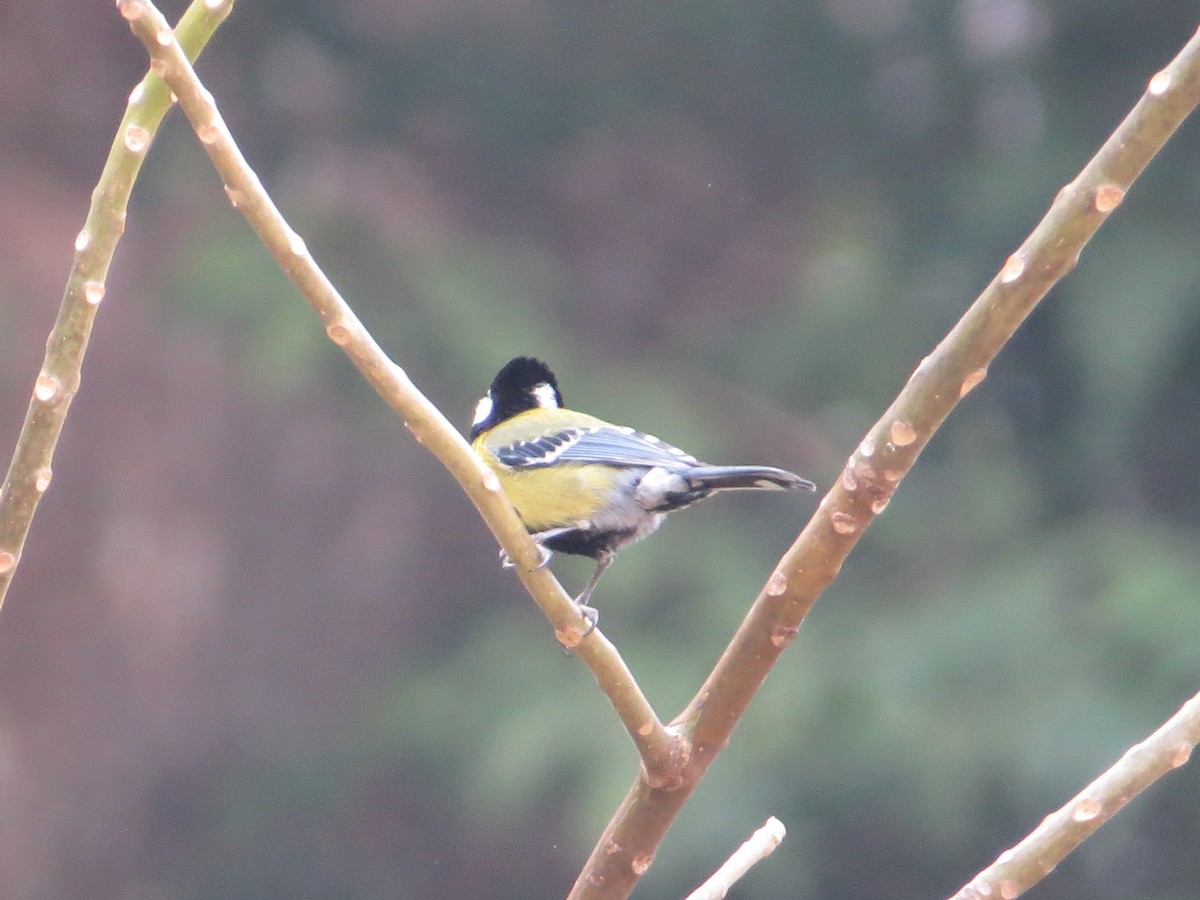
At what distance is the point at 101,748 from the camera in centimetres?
701

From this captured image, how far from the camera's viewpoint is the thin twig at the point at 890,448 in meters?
1.38

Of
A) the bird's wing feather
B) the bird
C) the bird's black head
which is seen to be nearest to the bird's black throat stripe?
the bird

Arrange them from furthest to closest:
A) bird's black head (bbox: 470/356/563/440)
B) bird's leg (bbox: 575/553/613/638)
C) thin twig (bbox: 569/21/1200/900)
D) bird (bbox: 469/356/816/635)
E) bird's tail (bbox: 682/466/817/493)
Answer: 1. bird's black head (bbox: 470/356/563/440)
2. bird (bbox: 469/356/816/635)
3. bird's tail (bbox: 682/466/817/493)
4. bird's leg (bbox: 575/553/613/638)
5. thin twig (bbox: 569/21/1200/900)

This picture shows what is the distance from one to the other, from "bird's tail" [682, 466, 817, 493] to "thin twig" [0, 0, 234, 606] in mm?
948

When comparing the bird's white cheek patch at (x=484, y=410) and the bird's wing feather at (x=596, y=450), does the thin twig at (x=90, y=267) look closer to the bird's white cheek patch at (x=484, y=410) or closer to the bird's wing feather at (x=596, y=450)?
the bird's wing feather at (x=596, y=450)

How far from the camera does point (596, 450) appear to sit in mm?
2961

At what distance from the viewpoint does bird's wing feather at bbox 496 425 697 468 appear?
111 inches

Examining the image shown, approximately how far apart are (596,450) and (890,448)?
1458 mm

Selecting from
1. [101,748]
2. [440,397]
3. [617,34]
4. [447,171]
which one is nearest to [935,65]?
[617,34]

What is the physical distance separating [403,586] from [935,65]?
3.33 m

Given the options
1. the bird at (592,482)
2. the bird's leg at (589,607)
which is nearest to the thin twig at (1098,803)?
the bird's leg at (589,607)

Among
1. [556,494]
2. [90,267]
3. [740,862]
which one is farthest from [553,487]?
[90,267]

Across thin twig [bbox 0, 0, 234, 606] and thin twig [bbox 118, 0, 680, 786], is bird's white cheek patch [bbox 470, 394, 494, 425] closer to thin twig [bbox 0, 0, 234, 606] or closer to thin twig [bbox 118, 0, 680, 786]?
thin twig [bbox 118, 0, 680, 786]

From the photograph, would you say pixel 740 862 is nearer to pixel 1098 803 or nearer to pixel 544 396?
pixel 1098 803
